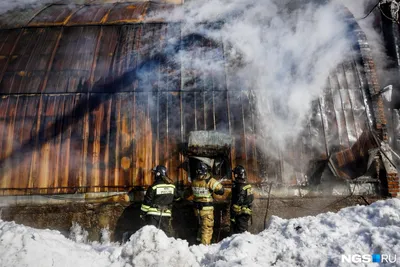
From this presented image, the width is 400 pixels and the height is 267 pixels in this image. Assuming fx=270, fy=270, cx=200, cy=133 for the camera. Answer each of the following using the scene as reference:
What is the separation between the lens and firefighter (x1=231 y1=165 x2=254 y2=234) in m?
5.96

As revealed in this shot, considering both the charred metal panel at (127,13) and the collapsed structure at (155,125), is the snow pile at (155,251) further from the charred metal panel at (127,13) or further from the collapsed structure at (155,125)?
the charred metal panel at (127,13)

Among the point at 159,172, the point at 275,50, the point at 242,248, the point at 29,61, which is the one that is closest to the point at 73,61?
the point at 29,61

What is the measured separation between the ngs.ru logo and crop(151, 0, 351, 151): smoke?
352 cm

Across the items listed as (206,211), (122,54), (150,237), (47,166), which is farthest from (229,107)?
(47,166)

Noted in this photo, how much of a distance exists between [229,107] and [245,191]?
2302 mm

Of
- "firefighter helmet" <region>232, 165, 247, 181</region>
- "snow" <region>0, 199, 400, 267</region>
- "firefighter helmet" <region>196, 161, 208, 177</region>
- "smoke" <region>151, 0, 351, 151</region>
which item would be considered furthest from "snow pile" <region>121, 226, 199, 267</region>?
"smoke" <region>151, 0, 351, 151</region>

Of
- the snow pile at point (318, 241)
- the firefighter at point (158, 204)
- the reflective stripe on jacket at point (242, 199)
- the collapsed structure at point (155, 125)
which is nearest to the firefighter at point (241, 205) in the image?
the reflective stripe on jacket at point (242, 199)

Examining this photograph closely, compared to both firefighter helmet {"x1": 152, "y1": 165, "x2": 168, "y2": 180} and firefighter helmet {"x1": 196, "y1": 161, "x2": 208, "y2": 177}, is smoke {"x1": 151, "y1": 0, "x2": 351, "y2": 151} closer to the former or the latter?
firefighter helmet {"x1": 196, "y1": 161, "x2": 208, "y2": 177}

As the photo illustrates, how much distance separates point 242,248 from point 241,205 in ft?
6.41

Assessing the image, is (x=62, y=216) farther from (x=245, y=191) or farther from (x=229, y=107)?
(x=229, y=107)

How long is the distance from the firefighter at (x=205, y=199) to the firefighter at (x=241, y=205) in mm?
347

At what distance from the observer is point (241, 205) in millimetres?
5969

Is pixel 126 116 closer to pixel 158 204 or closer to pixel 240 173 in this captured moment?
pixel 158 204

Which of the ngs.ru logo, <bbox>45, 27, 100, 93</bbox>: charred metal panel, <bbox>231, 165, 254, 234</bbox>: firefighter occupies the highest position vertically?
<bbox>45, 27, 100, 93</bbox>: charred metal panel
